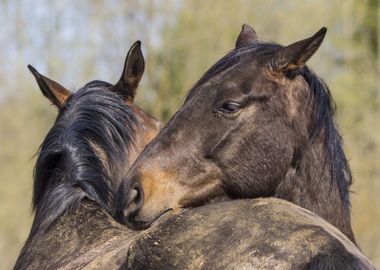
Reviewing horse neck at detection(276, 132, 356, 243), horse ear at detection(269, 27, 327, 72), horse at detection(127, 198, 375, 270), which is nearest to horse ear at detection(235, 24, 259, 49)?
horse ear at detection(269, 27, 327, 72)

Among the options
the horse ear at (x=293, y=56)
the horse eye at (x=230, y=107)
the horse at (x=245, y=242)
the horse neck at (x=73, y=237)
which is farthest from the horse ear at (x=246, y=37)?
the horse at (x=245, y=242)

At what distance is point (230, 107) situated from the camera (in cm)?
457

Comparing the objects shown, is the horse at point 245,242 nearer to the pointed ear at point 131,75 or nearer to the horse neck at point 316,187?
the horse neck at point 316,187

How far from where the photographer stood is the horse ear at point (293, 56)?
457 cm

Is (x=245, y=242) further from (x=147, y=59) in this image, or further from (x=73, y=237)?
(x=147, y=59)

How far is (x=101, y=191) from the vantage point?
5312 millimetres

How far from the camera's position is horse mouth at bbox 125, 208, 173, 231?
443cm

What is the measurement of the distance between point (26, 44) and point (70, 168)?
739 inches

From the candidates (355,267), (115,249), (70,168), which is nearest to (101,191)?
(70,168)

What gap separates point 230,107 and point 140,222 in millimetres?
758

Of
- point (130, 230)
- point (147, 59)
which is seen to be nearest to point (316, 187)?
point (130, 230)

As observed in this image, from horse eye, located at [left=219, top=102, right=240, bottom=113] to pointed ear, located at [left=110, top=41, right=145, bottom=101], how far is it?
1.29 meters

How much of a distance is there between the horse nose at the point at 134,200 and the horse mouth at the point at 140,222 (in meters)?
0.02

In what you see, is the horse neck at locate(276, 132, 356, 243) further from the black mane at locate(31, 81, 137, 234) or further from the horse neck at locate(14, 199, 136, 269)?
the black mane at locate(31, 81, 137, 234)
